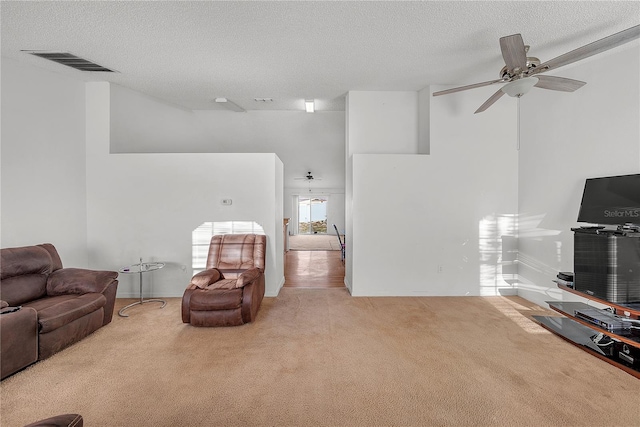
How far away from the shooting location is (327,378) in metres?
2.26

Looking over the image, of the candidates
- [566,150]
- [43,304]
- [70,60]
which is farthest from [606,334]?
[70,60]

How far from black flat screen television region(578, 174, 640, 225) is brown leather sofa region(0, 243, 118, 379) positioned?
217 inches

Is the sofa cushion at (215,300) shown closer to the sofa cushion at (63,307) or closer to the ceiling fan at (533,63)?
the sofa cushion at (63,307)

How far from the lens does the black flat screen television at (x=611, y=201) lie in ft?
8.88

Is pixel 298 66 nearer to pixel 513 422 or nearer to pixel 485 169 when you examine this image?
pixel 485 169

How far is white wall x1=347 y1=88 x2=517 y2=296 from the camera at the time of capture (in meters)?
4.34

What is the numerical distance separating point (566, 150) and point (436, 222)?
182cm

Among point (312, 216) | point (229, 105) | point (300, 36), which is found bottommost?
point (312, 216)

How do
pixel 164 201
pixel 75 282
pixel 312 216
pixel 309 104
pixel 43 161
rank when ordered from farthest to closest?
pixel 312 216 → pixel 309 104 → pixel 164 201 → pixel 43 161 → pixel 75 282

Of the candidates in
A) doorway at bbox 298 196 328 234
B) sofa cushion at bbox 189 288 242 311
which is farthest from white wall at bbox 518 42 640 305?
doorway at bbox 298 196 328 234

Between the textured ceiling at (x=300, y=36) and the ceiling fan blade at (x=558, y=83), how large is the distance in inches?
22.8

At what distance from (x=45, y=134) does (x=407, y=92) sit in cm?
528

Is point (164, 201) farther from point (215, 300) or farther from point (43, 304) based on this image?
point (215, 300)

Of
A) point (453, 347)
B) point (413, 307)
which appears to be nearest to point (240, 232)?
point (413, 307)
